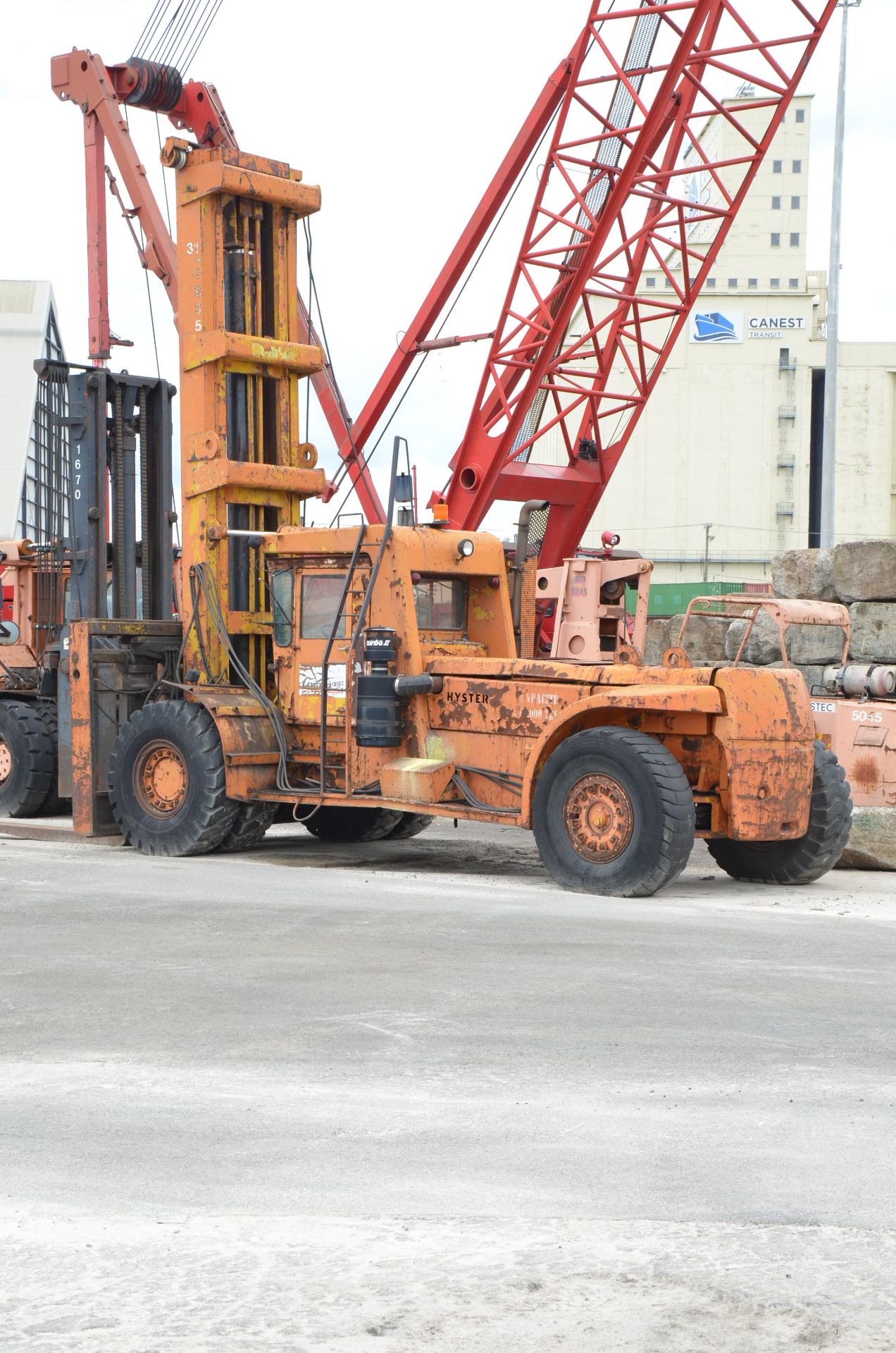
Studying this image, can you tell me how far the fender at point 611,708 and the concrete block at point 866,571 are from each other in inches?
367

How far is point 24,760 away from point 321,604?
461cm

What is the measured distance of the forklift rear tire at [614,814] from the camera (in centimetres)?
1123

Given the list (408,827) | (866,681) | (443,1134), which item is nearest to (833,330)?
(866,681)

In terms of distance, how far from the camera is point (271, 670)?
14234 mm

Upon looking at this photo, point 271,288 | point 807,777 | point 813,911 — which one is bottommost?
point 813,911

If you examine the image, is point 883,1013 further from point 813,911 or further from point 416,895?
point 416,895

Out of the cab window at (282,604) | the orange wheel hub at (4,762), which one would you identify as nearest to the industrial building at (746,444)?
the orange wheel hub at (4,762)

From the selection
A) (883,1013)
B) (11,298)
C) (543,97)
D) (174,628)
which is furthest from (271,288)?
(11,298)

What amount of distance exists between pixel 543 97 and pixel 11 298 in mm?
40610

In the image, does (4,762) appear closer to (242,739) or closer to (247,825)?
(247,825)

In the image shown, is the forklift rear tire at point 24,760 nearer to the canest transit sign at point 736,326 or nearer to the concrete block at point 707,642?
the concrete block at point 707,642

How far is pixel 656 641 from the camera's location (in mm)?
24703

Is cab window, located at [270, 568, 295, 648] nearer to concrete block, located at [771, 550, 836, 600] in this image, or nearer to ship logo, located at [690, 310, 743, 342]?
concrete block, located at [771, 550, 836, 600]

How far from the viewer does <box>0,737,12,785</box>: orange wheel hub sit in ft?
55.8
